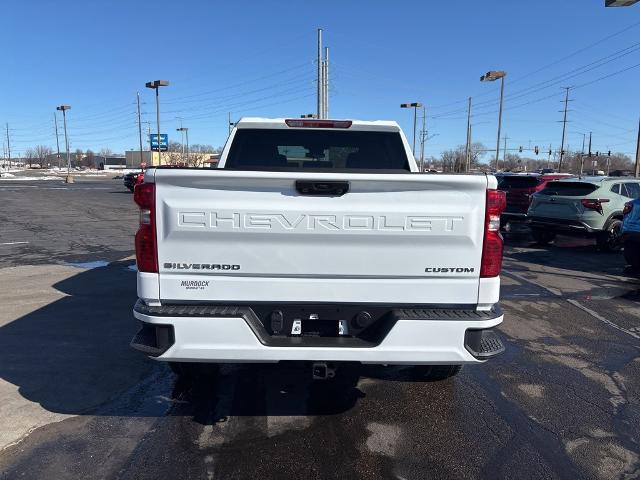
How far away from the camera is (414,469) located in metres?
3.11

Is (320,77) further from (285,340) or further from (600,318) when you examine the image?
(285,340)

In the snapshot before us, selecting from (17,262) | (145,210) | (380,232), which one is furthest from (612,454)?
(17,262)

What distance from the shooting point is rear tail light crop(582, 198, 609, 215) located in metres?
11.5

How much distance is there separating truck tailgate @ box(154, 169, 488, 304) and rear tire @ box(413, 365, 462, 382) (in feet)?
4.21

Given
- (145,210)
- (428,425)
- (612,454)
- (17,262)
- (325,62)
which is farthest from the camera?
(325,62)

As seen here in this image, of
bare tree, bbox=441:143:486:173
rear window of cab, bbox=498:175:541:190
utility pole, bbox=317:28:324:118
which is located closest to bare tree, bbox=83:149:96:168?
bare tree, bbox=441:143:486:173

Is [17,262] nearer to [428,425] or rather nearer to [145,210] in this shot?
[145,210]

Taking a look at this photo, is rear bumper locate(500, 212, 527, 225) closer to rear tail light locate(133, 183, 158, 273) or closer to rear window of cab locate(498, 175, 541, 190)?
rear window of cab locate(498, 175, 541, 190)

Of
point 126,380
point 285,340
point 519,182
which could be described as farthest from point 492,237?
point 519,182

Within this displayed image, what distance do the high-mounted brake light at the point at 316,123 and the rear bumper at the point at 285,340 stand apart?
225 centimetres

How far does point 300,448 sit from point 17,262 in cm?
835

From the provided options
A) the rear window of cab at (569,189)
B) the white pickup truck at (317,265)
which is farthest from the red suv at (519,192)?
the white pickup truck at (317,265)

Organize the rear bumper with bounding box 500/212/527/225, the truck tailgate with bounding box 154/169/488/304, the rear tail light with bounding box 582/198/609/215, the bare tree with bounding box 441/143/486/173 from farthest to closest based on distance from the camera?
the bare tree with bounding box 441/143/486/173, the rear bumper with bounding box 500/212/527/225, the rear tail light with bounding box 582/198/609/215, the truck tailgate with bounding box 154/169/488/304

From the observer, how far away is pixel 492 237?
312cm
